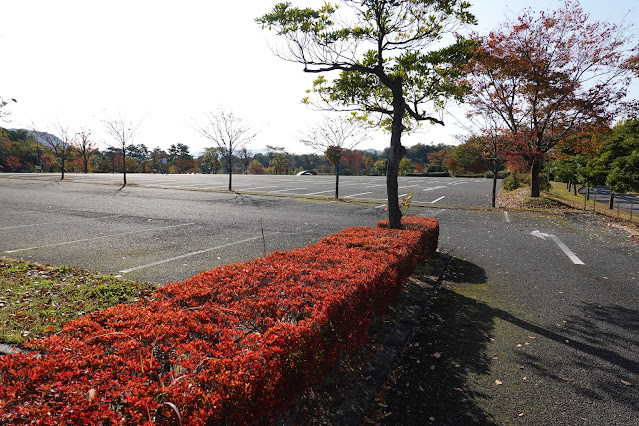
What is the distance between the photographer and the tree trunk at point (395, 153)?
669 centimetres

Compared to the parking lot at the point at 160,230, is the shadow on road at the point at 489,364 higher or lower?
lower

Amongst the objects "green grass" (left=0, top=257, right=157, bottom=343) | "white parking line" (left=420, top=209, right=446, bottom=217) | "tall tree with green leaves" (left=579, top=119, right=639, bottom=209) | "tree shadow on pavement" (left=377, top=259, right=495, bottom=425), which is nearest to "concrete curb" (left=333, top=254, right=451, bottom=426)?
"tree shadow on pavement" (left=377, top=259, right=495, bottom=425)

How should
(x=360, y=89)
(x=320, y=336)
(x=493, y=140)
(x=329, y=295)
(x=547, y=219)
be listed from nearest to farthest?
(x=320, y=336), (x=329, y=295), (x=360, y=89), (x=547, y=219), (x=493, y=140)

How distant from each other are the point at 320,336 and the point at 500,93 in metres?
16.5

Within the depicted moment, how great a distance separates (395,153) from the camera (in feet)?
22.5

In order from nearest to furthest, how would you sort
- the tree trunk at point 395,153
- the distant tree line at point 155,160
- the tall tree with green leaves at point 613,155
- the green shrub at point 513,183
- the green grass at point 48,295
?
the green grass at point 48,295
the tree trunk at point 395,153
the tall tree with green leaves at point 613,155
the green shrub at point 513,183
the distant tree line at point 155,160

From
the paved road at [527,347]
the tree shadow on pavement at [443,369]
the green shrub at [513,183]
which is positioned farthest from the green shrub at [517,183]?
the tree shadow on pavement at [443,369]

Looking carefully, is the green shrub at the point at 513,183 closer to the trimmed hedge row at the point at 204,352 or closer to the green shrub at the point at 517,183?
the green shrub at the point at 517,183

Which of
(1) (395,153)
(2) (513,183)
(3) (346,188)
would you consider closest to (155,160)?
(3) (346,188)

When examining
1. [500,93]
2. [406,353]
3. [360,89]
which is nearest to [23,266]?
[406,353]

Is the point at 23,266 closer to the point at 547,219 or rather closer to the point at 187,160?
the point at 547,219

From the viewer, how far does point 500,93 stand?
15.3m

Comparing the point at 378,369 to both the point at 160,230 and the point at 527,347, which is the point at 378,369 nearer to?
the point at 527,347

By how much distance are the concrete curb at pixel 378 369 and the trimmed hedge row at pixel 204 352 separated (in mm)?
306
